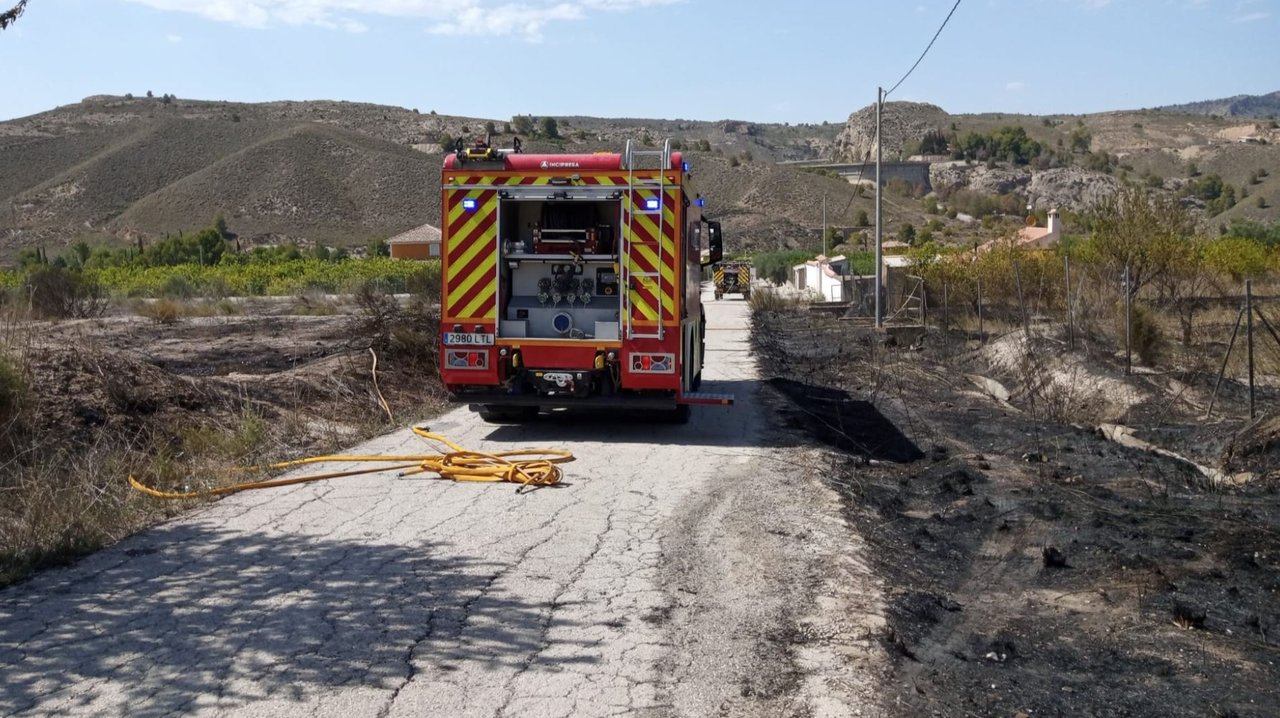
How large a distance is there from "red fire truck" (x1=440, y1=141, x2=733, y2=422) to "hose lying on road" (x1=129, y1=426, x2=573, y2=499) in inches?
48.8

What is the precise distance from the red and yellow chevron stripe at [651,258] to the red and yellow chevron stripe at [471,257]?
57.9 inches

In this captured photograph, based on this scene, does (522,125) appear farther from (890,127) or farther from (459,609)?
(459,609)

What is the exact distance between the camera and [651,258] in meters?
12.3

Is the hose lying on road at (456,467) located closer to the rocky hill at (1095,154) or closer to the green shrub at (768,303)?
the green shrub at (768,303)

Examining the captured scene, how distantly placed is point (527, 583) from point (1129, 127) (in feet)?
530

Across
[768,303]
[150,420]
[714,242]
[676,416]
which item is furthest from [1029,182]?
[150,420]

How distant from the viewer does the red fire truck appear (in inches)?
482

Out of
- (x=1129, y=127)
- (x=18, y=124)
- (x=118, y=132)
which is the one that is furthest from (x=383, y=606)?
(x=1129, y=127)

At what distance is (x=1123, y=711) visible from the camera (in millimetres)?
5188

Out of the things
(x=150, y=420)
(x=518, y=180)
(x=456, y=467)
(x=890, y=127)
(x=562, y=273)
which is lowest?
(x=456, y=467)

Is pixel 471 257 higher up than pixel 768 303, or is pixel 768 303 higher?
pixel 471 257

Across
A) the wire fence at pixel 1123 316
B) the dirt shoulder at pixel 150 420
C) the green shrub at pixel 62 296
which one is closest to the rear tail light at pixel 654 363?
the dirt shoulder at pixel 150 420

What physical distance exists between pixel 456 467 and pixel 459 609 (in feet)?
13.9

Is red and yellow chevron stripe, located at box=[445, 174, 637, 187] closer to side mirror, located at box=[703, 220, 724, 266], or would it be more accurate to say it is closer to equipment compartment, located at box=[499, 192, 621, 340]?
equipment compartment, located at box=[499, 192, 621, 340]
